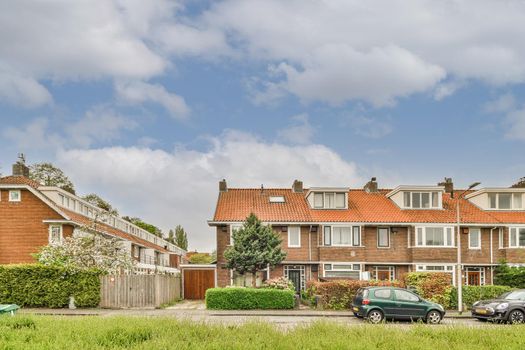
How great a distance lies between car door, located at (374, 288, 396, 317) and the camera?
A: 2695cm

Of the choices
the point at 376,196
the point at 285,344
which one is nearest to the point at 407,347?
the point at 285,344

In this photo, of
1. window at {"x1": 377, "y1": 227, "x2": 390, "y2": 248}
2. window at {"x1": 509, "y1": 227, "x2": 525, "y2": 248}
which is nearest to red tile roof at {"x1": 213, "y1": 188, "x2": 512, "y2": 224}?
window at {"x1": 377, "y1": 227, "x2": 390, "y2": 248}

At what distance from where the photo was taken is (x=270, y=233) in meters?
39.1

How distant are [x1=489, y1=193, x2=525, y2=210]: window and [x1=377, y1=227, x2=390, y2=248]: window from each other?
9565 mm

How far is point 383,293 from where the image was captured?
27.2 m

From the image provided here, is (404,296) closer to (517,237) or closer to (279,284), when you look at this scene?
(279,284)

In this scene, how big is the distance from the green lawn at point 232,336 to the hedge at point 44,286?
17.6 m

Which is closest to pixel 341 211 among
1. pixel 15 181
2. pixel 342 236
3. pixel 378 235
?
pixel 342 236

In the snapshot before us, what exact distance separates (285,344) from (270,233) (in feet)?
86.5

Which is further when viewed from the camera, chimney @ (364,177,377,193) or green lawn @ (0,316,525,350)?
chimney @ (364,177,377,193)

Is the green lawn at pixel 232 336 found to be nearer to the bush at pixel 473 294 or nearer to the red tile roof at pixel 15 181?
the bush at pixel 473 294

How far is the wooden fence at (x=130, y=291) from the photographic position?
110ft

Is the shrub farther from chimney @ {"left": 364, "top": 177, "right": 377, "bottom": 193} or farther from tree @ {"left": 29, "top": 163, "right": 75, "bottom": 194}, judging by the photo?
tree @ {"left": 29, "top": 163, "right": 75, "bottom": 194}

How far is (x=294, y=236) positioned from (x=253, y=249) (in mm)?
6961
